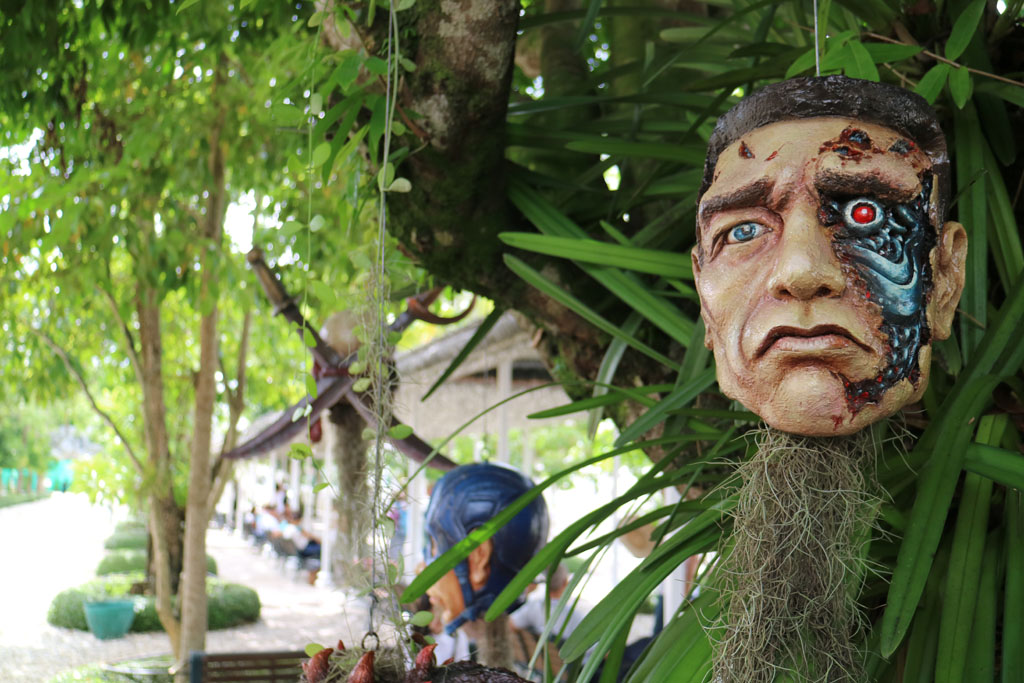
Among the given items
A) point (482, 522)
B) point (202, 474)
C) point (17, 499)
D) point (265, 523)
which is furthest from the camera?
point (17, 499)

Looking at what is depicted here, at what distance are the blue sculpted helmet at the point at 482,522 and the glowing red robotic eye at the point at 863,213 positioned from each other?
1324 millimetres

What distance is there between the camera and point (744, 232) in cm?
78

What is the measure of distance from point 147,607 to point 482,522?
6460 mm

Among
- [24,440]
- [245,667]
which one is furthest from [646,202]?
[24,440]

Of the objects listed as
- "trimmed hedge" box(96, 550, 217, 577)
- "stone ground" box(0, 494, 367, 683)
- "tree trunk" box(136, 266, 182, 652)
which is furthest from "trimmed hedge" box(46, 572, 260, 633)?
"tree trunk" box(136, 266, 182, 652)


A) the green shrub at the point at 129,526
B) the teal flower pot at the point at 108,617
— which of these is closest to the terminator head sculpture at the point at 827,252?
the teal flower pot at the point at 108,617

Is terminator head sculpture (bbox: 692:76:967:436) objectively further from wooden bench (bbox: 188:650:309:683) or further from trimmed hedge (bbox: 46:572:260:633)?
trimmed hedge (bbox: 46:572:260:633)

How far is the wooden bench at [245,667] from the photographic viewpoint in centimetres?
324

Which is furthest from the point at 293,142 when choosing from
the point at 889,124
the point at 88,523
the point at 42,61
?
the point at 88,523

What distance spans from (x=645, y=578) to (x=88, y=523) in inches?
744

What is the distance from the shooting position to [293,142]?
8.13 feet

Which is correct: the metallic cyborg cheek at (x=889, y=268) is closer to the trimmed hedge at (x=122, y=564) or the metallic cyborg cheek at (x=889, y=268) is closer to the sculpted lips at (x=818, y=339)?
the sculpted lips at (x=818, y=339)

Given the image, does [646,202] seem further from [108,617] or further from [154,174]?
[108,617]

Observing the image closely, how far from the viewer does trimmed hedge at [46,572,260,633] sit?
287 inches
